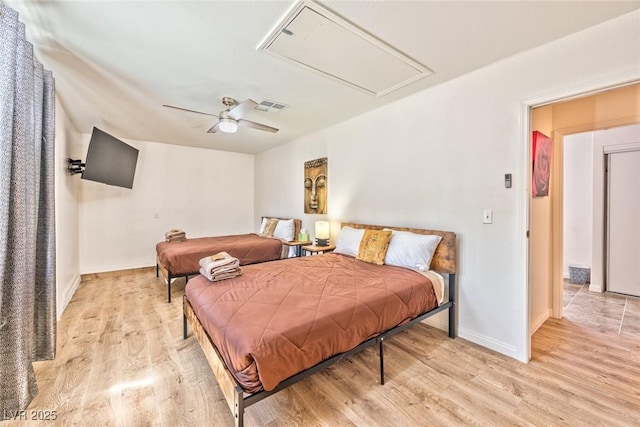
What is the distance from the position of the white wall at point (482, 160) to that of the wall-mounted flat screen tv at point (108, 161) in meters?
3.61

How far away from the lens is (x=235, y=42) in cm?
199

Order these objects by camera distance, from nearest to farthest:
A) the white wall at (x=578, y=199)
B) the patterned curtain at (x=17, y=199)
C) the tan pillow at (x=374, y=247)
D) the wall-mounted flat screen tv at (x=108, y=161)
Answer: the patterned curtain at (x=17, y=199) → the tan pillow at (x=374, y=247) → the wall-mounted flat screen tv at (x=108, y=161) → the white wall at (x=578, y=199)

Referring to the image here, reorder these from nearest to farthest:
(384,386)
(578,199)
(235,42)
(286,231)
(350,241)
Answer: (384,386)
(235,42)
(350,241)
(578,199)
(286,231)

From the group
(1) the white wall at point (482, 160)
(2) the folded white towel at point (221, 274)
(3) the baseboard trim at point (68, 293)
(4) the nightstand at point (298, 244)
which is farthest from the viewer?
(4) the nightstand at point (298, 244)

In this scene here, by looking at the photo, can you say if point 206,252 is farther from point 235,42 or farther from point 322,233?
point 235,42

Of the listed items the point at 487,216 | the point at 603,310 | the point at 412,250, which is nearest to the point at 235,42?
the point at 412,250

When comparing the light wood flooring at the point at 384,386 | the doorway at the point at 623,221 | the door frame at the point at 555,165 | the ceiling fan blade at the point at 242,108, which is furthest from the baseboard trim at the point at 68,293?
the doorway at the point at 623,221

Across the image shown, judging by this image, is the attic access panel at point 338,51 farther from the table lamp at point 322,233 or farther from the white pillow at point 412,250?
the table lamp at point 322,233

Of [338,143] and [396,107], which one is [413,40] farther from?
[338,143]

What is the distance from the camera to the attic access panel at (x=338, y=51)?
69.7 inches

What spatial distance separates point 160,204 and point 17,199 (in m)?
4.11

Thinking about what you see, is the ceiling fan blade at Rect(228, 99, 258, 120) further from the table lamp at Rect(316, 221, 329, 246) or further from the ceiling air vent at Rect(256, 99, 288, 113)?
the table lamp at Rect(316, 221, 329, 246)

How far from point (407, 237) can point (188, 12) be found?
255 centimetres

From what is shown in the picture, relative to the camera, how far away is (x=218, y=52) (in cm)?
213
